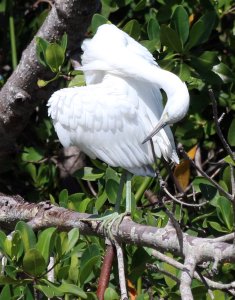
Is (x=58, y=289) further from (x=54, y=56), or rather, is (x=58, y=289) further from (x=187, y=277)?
(x=54, y=56)

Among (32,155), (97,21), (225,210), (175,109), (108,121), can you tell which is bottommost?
(32,155)

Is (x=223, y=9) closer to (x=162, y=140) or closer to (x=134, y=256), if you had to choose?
(x=162, y=140)

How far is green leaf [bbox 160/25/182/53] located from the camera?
3.16 m

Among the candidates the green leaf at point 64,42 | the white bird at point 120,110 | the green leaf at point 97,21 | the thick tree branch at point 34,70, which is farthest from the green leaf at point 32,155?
the green leaf at point 64,42

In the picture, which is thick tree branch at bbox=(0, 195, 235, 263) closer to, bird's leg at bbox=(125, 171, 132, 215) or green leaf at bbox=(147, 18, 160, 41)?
bird's leg at bbox=(125, 171, 132, 215)

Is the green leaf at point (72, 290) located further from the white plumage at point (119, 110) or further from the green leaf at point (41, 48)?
the green leaf at point (41, 48)

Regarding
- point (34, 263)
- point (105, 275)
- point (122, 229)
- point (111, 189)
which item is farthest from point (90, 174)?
point (34, 263)

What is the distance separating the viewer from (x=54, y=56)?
10.3ft

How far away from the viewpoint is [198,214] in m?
3.38

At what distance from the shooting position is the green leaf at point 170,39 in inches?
124

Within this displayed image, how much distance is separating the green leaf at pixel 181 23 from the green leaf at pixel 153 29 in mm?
96

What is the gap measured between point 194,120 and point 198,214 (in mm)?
504

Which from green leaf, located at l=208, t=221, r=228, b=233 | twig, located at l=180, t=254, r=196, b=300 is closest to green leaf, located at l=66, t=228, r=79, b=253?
twig, located at l=180, t=254, r=196, b=300

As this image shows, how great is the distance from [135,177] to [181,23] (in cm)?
63
